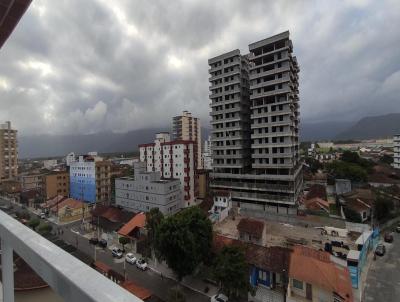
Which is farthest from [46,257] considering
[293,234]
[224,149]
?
[224,149]

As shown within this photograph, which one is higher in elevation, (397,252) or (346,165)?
(346,165)

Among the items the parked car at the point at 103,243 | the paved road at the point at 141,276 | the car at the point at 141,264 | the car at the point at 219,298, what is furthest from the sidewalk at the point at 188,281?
the parked car at the point at 103,243

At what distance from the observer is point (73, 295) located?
0.92 meters

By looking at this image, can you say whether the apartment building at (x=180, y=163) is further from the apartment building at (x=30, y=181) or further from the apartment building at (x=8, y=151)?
the apartment building at (x=8, y=151)

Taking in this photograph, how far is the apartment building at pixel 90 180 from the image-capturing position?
3753cm

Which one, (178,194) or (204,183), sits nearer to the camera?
(178,194)

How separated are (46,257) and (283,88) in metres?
30.5

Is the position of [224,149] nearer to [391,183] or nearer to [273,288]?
[273,288]

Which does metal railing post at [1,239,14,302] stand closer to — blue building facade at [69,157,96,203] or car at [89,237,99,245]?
car at [89,237,99,245]

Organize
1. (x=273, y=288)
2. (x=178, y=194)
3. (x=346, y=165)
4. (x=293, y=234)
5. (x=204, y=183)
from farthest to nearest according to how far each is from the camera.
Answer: (x=204, y=183)
(x=346, y=165)
(x=178, y=194)
(x=293, y=234)
(x=273, y=288)

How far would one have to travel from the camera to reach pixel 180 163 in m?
34.3

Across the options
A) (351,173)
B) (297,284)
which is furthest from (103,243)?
(351,173)

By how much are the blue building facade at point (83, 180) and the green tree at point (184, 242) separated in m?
26.4

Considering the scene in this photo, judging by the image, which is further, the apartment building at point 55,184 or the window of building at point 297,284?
the apartment building at point 55,184
